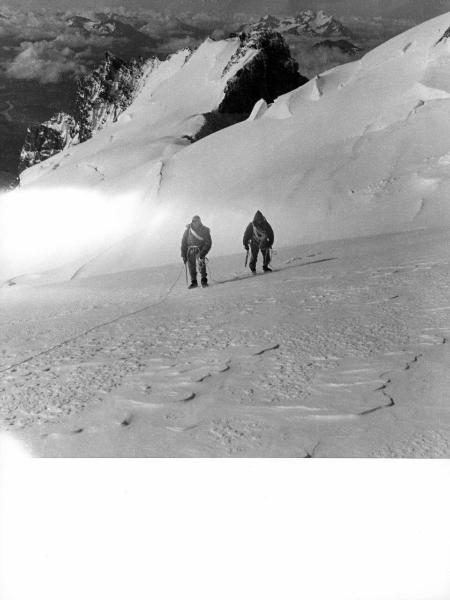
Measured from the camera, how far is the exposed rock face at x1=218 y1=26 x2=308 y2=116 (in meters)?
2.34

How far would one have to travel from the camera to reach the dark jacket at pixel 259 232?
2438 mm

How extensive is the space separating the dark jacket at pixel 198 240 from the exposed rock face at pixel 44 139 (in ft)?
2.23

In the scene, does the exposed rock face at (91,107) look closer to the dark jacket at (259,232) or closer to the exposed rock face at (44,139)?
the exposed rock face at (44,139)

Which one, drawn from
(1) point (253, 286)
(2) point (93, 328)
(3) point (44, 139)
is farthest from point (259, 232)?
(3) point (44, 139)

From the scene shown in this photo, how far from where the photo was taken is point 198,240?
2449mm

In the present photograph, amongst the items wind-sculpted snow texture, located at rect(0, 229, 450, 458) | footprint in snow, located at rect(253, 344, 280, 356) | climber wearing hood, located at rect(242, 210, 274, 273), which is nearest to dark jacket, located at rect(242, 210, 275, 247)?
climber wearing hood, located at rect(242, 210, 274, 273)

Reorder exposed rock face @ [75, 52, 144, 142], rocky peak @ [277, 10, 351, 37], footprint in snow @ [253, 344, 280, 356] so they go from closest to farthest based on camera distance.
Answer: footprint in snow @ [253, 344, 280, 356] < rocky peak @ [277, 10, 351, 37] < exposed rock face @ [75, 52, 144, 142]

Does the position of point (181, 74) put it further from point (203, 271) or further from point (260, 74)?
point (203, 271)

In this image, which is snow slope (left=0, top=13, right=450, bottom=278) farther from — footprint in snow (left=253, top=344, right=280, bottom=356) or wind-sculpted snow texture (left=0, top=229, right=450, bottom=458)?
footprint in snow (left=253, top=344, right=280, bottom=356)

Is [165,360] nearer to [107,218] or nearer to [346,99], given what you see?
[107,218]

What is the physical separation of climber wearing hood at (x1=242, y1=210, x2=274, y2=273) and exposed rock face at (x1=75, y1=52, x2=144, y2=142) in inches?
32.2

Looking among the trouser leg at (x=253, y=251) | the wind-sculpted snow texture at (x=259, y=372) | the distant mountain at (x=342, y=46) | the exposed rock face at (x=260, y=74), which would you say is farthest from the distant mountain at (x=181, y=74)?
the wind-sculpted snow texture at (x=259, y=372)

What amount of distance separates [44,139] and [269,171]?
1.10 metres
